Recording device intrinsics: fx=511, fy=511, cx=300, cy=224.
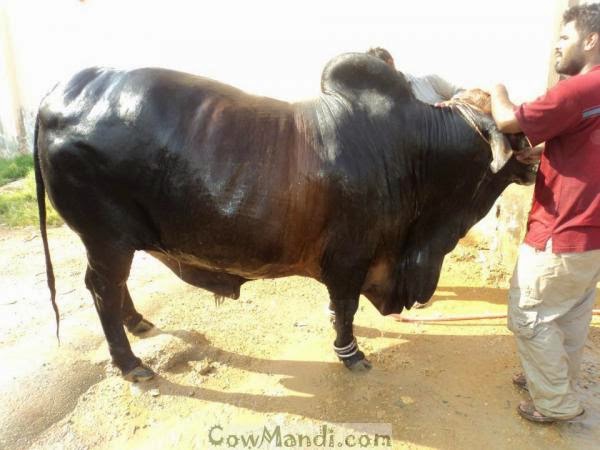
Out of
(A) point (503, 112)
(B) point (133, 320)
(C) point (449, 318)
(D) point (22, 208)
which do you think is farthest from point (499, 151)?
(D) point (22, 208)

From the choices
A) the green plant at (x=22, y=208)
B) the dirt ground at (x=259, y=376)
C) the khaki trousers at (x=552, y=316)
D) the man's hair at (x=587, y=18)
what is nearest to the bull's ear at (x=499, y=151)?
the khaki trousers at (x=552, y=316)

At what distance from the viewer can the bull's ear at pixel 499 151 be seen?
2490 mm

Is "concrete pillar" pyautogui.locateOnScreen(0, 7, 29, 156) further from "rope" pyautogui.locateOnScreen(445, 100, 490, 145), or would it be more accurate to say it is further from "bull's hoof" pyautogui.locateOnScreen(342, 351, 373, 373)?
"rope" pyautogui.locateOnScreen(445, 100, 490, 145)

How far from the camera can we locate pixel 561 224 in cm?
239

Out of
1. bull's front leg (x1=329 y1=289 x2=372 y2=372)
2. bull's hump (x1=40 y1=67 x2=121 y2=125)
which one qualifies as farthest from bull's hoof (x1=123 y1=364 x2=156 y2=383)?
bull's hump (x1=40 y1=67 x2=121 y2=125)

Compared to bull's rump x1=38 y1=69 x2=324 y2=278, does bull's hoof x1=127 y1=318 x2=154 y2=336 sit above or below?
below

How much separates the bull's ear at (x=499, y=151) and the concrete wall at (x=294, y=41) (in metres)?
1.83

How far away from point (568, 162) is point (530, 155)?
33cm

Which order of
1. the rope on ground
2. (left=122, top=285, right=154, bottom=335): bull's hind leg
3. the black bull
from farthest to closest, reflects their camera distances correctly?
the rope on ground
(left=122, top=285, right=154, bottom=335): bull's hind leg
the black bull

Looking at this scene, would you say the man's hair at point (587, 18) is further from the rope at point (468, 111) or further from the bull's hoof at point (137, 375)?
the bull's hoof at point (137, 375)

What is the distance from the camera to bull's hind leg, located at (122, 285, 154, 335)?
353cm

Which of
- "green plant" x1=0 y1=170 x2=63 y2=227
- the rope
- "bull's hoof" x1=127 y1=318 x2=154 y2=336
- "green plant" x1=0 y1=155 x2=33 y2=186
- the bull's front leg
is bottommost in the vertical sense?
"green plant" x1=0 y1=155 x2=33 y2=186

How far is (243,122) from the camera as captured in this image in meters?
2.60

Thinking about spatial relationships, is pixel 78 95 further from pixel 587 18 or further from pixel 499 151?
pixel 587 18
